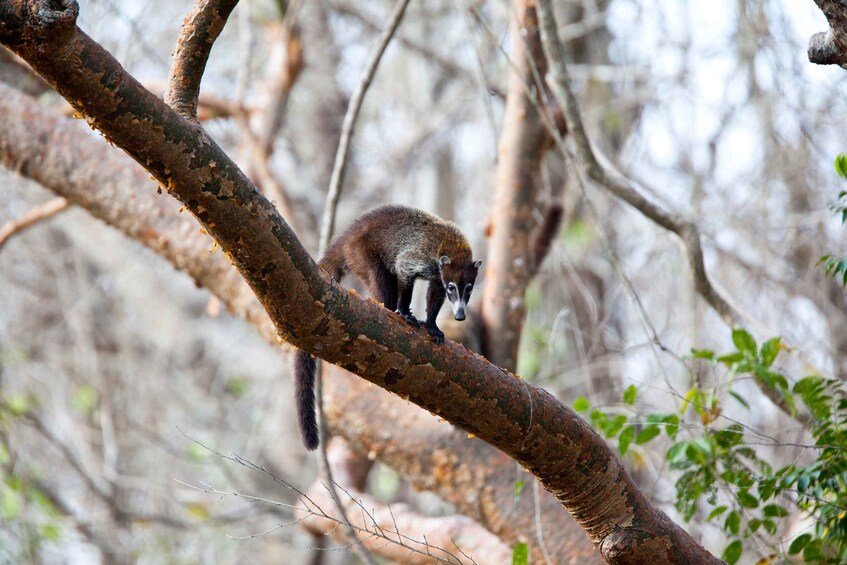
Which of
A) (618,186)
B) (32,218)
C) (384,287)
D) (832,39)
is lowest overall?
(832,39)

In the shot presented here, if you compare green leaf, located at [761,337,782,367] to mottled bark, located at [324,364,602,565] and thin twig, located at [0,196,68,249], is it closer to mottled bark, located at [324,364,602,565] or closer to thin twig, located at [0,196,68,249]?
mottled bark, located at [324,364,602,565]

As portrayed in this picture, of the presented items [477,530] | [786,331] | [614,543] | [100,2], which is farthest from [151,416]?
[614,543]

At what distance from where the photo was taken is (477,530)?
452 cm

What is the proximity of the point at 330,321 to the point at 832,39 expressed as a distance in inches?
67.8

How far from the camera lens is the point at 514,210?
16.6 ft

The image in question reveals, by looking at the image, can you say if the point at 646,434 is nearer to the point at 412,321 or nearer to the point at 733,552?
the point at 733,552

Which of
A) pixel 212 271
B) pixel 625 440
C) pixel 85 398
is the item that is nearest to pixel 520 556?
pixel 625 440

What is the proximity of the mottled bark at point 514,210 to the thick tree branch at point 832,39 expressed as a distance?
2.37 metres

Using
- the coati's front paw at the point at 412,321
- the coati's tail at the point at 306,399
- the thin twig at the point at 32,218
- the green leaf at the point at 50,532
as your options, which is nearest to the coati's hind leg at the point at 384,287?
the coati's front paw at the point at 412,321

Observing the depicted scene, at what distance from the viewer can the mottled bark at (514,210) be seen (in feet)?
16.2

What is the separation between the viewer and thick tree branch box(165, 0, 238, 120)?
2.48 meters

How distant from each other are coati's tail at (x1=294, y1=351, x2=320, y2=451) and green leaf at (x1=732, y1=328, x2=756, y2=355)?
1.70m

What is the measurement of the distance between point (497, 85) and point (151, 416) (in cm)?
489

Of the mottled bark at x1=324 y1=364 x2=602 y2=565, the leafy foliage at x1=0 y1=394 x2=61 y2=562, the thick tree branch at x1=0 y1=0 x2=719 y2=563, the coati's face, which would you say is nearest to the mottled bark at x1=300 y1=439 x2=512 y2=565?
the mottled bark at x1=324 y1=364 x2=602 y2=565
